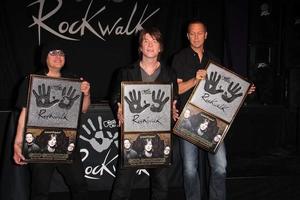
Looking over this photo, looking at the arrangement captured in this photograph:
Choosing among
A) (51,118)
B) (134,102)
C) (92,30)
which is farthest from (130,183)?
(92,30)

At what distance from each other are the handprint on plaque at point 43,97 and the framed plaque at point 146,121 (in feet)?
1.35

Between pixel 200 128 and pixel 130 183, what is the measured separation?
1.80 feet

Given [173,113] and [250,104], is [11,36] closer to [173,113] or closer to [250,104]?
[173,113]

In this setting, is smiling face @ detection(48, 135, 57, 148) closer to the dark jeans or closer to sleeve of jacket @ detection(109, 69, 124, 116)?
sleeve of jacket @ detection(109, 69, 124, 116)

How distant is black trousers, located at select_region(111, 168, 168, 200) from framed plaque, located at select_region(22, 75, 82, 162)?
1.05ft

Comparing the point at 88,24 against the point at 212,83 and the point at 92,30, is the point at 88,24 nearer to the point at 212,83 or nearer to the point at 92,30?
the point at 92,30

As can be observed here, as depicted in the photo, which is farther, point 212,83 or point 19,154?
point 212,83

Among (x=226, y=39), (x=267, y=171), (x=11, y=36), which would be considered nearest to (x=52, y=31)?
(x=11, y=36)

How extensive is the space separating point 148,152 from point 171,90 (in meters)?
0.38

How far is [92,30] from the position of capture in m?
4.43

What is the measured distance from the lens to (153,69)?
2.41 meters

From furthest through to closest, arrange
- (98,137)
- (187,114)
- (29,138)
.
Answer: (98,137), (187,114), (29,138)

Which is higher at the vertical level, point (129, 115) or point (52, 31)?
point (52, 31)

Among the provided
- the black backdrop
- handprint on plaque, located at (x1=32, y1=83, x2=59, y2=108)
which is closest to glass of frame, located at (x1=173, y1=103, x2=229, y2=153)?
handprint on plaque, located at (x1=32, y1=83, x2=59, y2=108)
